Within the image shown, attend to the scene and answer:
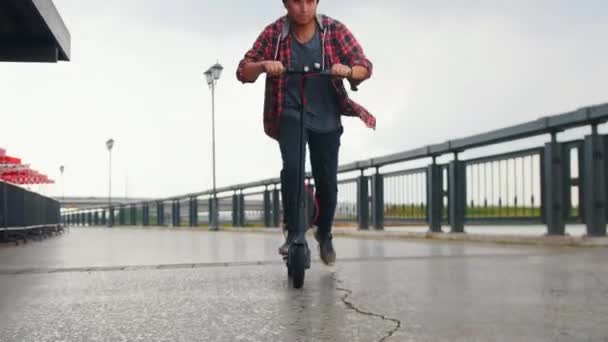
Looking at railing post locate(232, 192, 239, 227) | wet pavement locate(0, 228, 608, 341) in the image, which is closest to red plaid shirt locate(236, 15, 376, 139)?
wet pavement locate(0, 228, 608, 341)

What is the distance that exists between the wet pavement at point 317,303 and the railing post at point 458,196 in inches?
176

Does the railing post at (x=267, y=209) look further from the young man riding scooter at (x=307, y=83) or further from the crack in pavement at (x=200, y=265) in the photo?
the young man riding scooter at (x=307, y=83)

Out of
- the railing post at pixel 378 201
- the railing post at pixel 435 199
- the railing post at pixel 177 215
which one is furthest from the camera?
the railing post at pixel 177 215

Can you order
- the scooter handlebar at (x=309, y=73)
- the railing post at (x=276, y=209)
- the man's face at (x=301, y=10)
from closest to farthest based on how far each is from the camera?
the scooter handlebar at (x=309, y=73), the man's face at (x=301, y=10), the railing post at (x=276, y=209)

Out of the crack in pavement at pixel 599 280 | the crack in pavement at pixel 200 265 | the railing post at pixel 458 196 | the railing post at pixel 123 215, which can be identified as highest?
the railing post at pixel 458 196

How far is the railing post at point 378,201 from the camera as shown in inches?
494

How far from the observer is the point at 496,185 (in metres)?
9.06

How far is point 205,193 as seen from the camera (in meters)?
24.2

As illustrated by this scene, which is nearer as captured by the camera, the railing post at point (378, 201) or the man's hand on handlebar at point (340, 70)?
the man's hand on handlebar at point (340, 70)

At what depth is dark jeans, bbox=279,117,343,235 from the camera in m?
4.04

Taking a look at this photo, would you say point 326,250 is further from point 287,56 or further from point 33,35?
point 33,35

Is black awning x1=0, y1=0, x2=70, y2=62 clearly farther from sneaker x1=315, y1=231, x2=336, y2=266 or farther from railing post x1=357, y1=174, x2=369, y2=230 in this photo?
railing post x1=357, y1=174, x2=369, y2=230

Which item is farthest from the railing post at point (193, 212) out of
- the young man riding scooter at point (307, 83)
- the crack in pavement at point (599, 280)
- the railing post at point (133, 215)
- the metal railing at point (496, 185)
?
the crack in pavement at point (599, 280)

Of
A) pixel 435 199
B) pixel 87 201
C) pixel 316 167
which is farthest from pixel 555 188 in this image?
pixel 87 201
